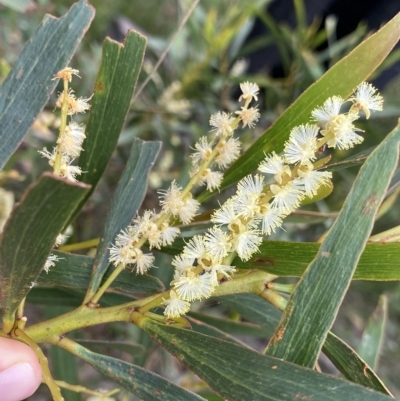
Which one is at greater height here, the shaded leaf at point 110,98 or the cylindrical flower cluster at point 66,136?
the shaded leaf at point 110,98

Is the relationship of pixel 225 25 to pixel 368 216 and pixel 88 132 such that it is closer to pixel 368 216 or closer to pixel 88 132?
pixel 88 132

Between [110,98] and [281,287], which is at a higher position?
[110,98]

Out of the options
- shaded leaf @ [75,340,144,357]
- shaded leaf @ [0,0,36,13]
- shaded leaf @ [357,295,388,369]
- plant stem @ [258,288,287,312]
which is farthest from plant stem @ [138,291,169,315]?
shaded leaf @ [0,0,36,13]

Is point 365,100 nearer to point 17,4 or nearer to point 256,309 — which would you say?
point 256,309

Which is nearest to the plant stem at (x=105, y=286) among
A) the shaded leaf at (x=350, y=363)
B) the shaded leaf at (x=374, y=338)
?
the shaded leaf at (x=350, y=363)

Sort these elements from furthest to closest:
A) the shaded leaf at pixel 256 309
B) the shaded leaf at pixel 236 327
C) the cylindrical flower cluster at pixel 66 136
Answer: the shaded leaf at pixel 236 327
the shaded leaf at pixel 256 309
the cylindrical flower cluster at pixel 66 136

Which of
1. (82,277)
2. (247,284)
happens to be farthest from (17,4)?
(247,284)

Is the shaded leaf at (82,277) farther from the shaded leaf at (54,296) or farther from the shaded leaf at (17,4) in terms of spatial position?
the shaded leaf at (17,4)

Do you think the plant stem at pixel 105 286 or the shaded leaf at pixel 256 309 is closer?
the plant stem at pixel 105 286
